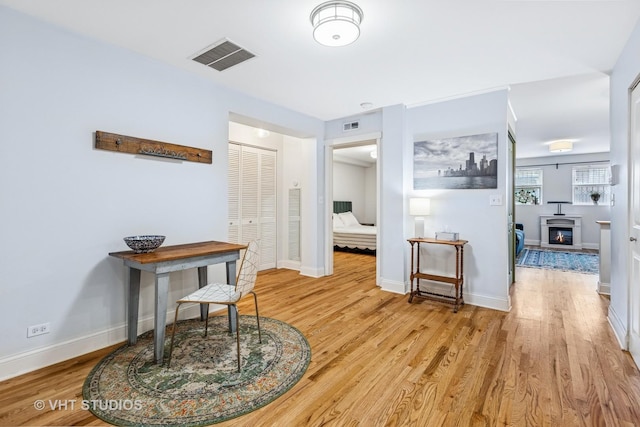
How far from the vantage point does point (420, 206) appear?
3680mm

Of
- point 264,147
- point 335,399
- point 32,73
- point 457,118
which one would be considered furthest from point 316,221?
point 32,73

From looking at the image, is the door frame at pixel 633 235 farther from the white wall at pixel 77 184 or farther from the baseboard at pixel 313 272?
the white wall at pixel 77 184

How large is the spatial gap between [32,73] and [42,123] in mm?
353

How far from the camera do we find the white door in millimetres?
2189

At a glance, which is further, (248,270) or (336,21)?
(248,270)

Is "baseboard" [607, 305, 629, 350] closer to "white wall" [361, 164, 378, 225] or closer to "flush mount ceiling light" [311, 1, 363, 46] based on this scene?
"flush mount ceiling light" [311, 1, 363, 46]

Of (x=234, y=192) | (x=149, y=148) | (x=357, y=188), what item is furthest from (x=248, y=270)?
(x=357, y=188)

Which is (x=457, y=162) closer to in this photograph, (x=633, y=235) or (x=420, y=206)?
(x=420, y=206)

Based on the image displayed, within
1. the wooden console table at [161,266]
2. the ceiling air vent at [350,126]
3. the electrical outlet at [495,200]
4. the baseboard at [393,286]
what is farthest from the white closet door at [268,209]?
the electrical outlet at [495,200]

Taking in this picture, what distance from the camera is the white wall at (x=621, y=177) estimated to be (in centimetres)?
238

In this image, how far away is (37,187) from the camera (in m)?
2.13

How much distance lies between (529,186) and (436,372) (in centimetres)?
848

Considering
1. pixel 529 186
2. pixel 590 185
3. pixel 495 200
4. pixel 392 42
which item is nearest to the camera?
pixel 392 42

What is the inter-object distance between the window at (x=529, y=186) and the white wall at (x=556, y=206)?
12 cm
